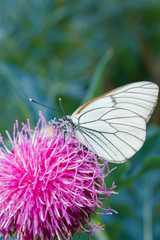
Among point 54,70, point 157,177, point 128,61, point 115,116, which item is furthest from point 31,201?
point 128,61

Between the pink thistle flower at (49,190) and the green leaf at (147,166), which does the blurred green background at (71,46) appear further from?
the green leaf at (147,166)

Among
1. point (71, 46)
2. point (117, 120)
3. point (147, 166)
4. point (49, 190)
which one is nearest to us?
point (49, 190)

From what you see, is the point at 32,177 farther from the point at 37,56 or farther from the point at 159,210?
the point at 37,56

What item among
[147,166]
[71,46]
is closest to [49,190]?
[147,166]

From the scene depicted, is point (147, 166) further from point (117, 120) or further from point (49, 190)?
point (49, 190)

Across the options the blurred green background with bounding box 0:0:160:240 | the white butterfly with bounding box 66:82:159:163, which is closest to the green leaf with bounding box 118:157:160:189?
the white butterfly with bounding box 66:82:159:163

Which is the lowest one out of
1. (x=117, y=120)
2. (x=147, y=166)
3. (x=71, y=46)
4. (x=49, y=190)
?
(x=147, y=166)

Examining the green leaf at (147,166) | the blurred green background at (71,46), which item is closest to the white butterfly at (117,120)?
the green leaf at (147,166)
